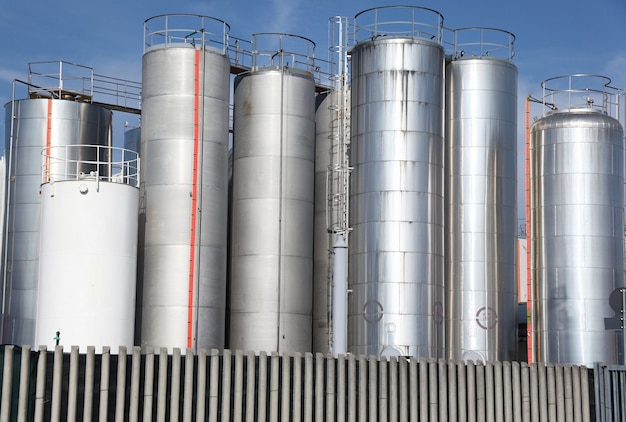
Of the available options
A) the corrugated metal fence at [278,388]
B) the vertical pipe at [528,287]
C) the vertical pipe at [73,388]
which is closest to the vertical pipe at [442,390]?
the corrugated metal fence at [278,388]

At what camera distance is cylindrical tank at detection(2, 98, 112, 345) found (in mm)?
42438

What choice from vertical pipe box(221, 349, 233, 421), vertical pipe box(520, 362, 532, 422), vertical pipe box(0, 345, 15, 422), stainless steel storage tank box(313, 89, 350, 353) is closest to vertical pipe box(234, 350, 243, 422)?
vertical pipe box(221, 349, 233, 421)

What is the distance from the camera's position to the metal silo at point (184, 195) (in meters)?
37.5

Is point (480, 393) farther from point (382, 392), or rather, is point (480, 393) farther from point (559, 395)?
point (382, 392)

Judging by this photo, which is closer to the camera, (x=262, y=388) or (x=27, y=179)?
(x=262, y=388)

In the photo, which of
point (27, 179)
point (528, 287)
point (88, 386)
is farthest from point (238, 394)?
point (27, 179)

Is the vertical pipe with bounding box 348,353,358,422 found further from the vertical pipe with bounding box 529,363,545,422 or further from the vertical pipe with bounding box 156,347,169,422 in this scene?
the vertical pipe with bounding box 529,363,545,422

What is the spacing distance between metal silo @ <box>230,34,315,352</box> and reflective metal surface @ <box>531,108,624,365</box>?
31.7ft

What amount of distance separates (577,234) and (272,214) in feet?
40.6

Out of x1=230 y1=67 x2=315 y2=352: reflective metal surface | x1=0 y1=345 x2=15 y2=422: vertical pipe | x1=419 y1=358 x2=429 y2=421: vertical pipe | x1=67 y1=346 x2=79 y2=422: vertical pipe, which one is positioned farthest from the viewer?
x1=230 y1=67 x2=315 y2=352: reflective metal surface

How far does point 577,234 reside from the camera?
131 feet

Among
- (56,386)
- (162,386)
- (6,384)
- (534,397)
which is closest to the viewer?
(6,384)

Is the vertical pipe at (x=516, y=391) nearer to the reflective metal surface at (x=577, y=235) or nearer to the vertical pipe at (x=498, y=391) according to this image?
the vertical pipe at (x=498, y=391)

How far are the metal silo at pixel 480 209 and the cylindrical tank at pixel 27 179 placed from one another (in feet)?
54.0
